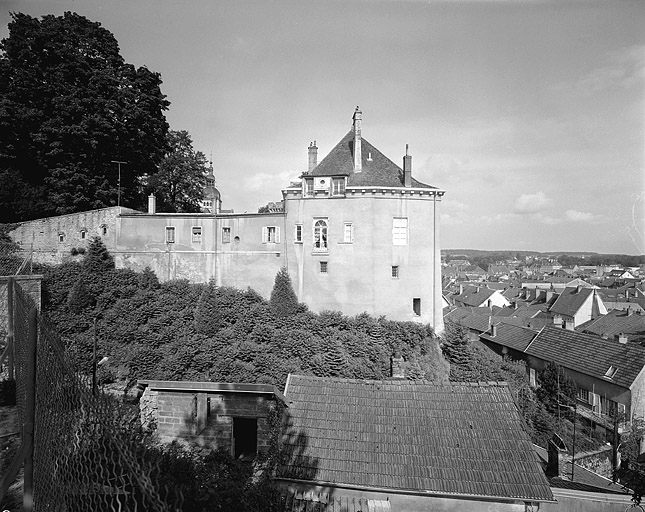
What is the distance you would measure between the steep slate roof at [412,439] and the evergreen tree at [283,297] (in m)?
15.9

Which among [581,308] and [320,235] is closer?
[320,235]

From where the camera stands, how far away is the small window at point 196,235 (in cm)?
2622

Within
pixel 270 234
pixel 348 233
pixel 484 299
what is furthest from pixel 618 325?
pixel 270 234

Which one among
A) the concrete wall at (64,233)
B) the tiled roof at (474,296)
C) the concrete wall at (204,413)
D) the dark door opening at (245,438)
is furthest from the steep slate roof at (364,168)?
the tiled roof at (474,296)

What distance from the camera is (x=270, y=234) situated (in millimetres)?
25609

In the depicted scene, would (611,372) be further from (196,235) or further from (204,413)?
(196,235)

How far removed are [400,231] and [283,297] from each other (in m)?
8.36

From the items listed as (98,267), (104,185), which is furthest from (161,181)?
(98,267)

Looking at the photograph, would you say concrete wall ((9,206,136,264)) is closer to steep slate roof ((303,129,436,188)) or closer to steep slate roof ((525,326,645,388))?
steep slate roof ((303,129,436,188))

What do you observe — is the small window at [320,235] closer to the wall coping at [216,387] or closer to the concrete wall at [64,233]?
the concrete wall at [64,233]

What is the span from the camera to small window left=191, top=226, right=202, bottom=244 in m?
26.2

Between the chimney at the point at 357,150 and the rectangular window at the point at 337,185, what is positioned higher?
the chimney at the point at 357,150

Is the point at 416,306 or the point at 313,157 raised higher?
the point at 313,157

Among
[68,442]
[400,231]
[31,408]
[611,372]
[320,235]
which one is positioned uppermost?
[400,231]
